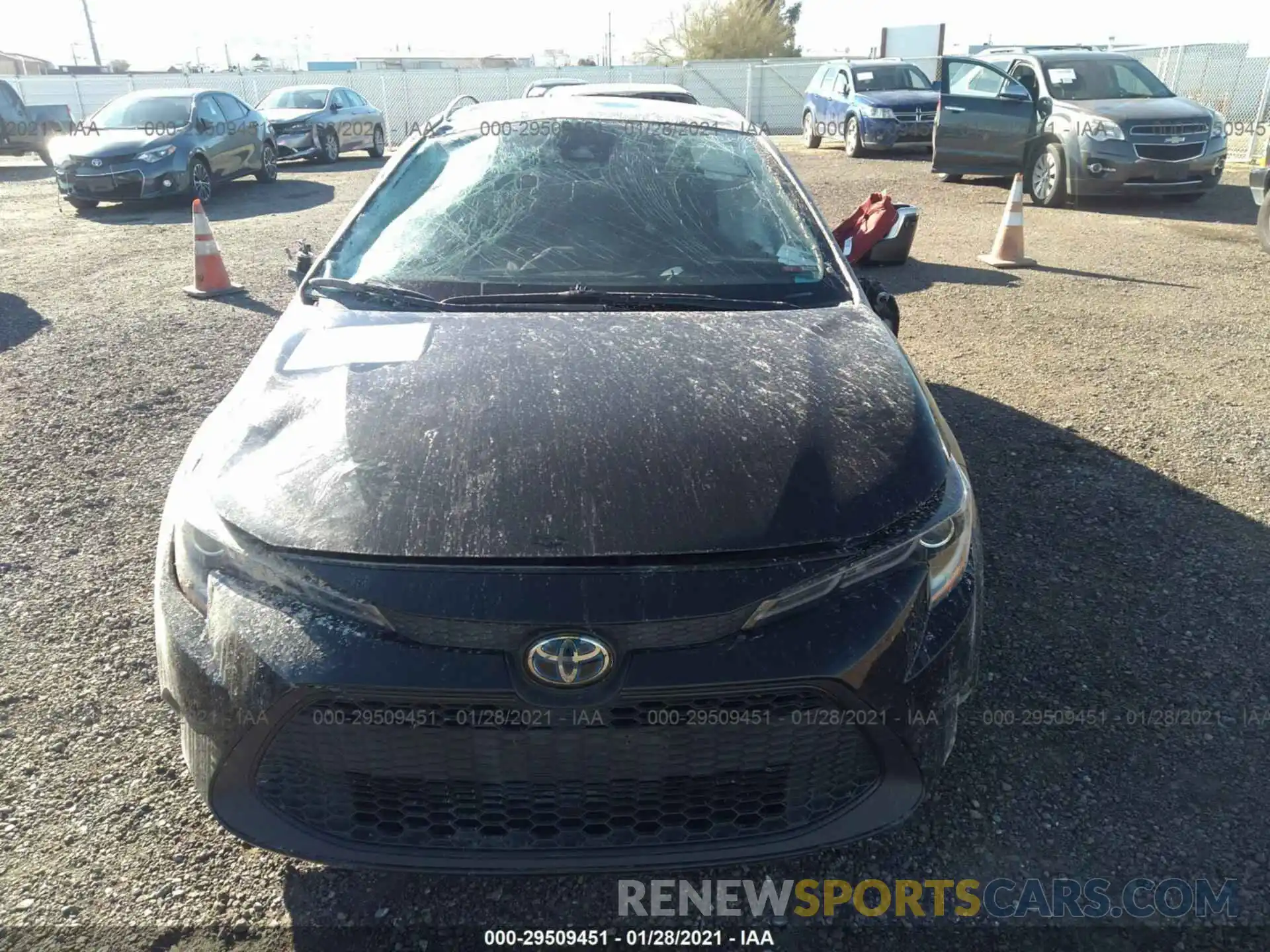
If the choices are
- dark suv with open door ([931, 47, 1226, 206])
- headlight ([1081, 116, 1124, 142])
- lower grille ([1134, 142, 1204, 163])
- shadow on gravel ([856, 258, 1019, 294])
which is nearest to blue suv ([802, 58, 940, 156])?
dark suv with open door ([931, 47, 1226, 206])

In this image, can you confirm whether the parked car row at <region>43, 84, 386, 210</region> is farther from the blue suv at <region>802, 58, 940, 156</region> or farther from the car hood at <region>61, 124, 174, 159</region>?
the blue suv at <region>802, 58, 940, 156</region>

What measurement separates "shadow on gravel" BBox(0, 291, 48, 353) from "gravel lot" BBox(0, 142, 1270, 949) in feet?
0.14

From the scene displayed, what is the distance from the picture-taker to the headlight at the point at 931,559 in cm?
169

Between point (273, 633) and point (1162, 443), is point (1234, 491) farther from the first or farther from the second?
point (273, 633)

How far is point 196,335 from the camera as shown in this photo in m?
6.11

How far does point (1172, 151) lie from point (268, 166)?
500 inches

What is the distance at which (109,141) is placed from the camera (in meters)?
11.4

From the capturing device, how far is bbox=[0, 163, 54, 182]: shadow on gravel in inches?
642

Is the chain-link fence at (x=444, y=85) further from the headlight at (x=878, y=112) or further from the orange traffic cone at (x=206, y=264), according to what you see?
the orange traffic cone at (x=206, y=264)

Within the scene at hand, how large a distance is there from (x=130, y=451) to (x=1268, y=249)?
945 cm

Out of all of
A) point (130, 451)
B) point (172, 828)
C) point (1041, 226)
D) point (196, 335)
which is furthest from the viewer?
point (1041, 226)

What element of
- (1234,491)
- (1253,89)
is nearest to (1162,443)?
(1234,491)

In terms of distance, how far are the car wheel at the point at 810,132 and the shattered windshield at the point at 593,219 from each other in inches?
642

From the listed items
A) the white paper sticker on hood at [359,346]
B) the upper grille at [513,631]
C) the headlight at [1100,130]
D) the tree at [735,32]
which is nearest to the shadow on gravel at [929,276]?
the headlight at [1100,130]
